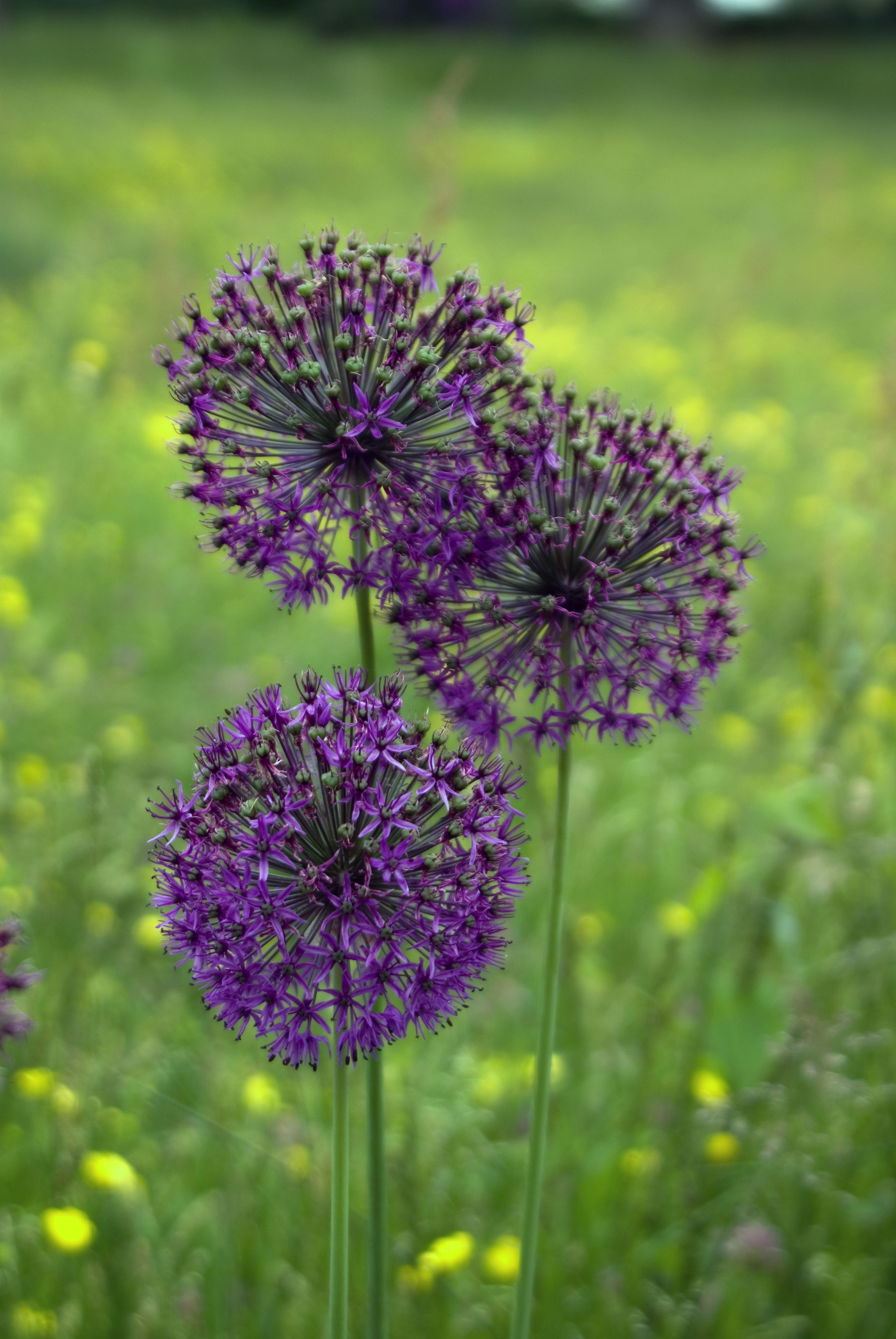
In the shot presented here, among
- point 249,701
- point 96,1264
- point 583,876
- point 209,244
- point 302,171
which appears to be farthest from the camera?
point 302,171

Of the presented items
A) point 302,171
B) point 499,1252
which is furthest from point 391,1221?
point 302,171

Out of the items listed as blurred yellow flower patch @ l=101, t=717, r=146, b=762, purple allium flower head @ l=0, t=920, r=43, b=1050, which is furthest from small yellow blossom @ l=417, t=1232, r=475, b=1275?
blurred yellow flower patch @ l=101, t=717, r=146, b=762

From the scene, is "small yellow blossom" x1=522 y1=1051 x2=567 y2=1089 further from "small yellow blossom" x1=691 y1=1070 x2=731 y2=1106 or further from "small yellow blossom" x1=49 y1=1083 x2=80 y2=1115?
"small yellow blossom" x1=49 y1=1083 x2=80 y2=1115

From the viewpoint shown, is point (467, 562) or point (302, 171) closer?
point (467, 562)

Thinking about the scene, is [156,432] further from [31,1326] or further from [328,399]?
[328,399]

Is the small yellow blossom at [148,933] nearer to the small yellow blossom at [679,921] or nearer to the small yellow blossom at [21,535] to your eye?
the small yellow blossom at [679,921]

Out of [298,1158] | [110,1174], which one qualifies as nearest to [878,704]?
[298,1158]

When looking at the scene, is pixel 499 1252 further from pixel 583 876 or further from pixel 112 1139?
pixel 583 876
